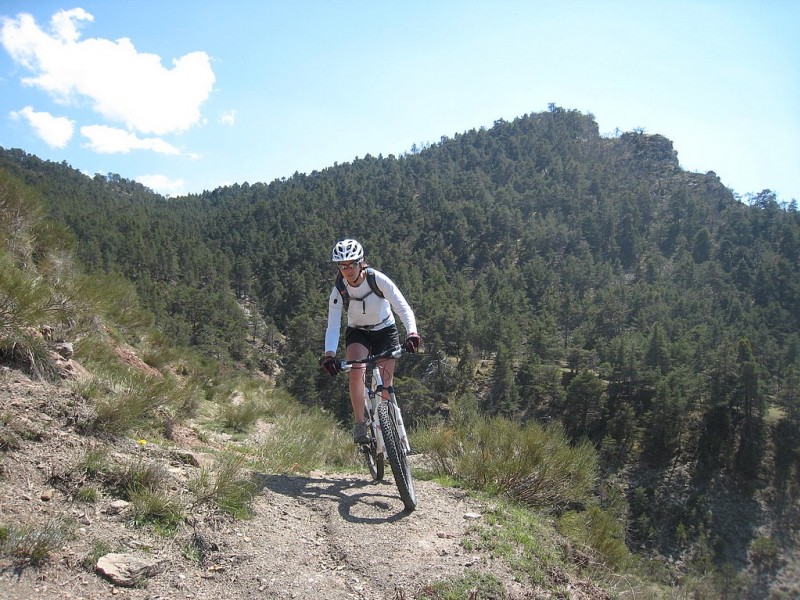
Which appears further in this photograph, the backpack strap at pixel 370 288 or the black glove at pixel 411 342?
the backpack strap at pixel 370 288

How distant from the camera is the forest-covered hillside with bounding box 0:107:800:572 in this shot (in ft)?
139

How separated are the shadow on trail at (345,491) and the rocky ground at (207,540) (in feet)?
0.08

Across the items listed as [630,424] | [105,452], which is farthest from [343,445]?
[630,424]

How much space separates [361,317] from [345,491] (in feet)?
5.16

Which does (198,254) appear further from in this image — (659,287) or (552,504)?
(552,504)

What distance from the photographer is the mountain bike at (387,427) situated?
3.85 metres

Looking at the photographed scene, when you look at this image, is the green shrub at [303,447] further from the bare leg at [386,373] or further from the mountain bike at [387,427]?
the bare leg at [386,373]

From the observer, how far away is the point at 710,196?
110688mm

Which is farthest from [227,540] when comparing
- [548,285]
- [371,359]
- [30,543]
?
[548,285]

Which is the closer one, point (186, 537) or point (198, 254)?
point (186, 537)

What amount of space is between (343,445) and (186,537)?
329 centimetres

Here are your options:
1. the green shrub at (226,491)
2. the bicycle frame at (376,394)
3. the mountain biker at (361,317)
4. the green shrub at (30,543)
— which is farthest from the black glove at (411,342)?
the green shrub at (30,543)

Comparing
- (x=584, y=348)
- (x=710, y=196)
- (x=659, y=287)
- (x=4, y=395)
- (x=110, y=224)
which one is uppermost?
(x=710, y=196)

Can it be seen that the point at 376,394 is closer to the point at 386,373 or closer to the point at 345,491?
the point at 386,373
